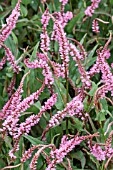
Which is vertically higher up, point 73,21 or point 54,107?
point 73,21

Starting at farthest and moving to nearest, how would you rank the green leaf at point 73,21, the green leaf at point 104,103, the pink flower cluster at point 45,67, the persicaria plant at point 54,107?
the green leaf at point 73,21 < the green leaf at point 104,103 < the pink flower cluster at point 45,67 < the persicaria plant at point 54,107

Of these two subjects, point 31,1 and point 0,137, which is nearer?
point 0,137

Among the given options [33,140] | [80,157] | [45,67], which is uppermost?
[45,67]

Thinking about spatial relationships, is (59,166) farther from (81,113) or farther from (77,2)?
(77,2)

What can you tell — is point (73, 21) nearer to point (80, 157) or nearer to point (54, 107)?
point (54, 107)

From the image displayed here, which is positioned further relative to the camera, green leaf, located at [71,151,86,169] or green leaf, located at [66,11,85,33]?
green leaf, located at [66,11,85,33]

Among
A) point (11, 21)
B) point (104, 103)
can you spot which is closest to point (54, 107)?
point (104, 103)

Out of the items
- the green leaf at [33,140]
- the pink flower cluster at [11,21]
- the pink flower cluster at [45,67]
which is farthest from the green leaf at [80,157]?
the pink flower cluster at [11,21]

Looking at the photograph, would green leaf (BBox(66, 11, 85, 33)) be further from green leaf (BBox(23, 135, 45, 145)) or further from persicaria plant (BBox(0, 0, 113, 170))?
green leaf (BBox(23, 135, 45, 145))

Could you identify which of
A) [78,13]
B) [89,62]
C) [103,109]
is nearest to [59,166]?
[103,109]

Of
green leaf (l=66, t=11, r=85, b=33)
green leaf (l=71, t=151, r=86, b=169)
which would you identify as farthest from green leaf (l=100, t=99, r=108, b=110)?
green leaf (l=66, t=11, r=85, b=33)

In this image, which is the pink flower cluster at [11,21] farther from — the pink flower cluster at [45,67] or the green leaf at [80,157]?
the green leaf at [80,157]
